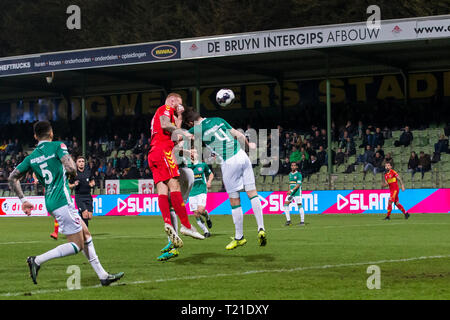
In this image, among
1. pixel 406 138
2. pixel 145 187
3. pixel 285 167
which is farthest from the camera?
pixel 285 167

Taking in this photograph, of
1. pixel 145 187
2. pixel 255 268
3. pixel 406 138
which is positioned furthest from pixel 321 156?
pixel 255 268

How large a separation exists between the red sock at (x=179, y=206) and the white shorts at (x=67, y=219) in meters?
3.31

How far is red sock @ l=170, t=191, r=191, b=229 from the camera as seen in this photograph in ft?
41.0

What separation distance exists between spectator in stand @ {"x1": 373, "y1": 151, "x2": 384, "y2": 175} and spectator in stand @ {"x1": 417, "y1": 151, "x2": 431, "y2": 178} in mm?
1459

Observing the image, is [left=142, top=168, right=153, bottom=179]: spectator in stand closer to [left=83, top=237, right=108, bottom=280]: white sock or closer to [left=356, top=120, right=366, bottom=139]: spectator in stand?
[left=356, top=120, right=366, bottom=139]: spectator in stand

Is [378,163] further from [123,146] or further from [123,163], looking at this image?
[123,146]

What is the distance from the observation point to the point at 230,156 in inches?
514

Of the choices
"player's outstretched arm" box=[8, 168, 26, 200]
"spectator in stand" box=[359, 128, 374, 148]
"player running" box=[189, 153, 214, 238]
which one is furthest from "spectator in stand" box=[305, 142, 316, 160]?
"player's outstretched arm" box=[8, 168, 26, 200]

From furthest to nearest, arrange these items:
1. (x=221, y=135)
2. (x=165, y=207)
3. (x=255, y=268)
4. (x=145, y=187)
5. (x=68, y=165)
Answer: (x=145, y=187) → (x=221, y=135) → (x=165, y=207) → (x=255, y=268) → (x=68, y=165)

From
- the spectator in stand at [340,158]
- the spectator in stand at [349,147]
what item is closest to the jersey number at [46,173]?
the spectator in stand at [340,158]

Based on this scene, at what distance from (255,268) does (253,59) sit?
26121 mm

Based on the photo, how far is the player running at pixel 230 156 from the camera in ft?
42.1
